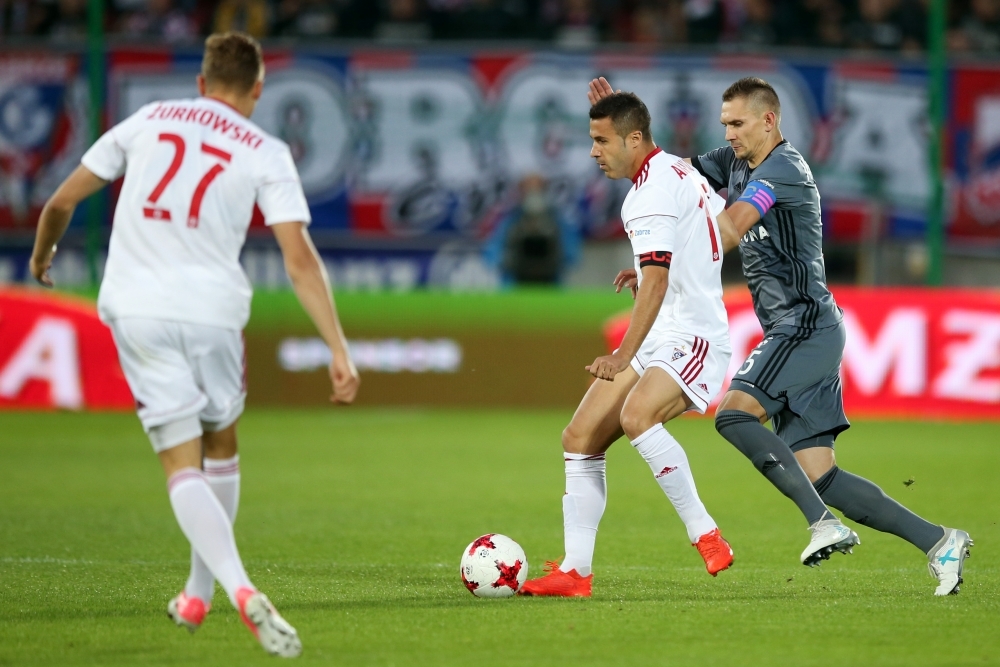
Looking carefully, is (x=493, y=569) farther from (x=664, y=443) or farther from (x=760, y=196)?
(x=760, y=196)

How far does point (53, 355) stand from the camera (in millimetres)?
14305

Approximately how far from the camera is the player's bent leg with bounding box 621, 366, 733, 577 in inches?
232

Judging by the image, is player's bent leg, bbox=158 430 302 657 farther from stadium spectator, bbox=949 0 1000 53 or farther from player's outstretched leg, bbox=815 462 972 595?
stadium spectator, bbox=949 0 1000 53

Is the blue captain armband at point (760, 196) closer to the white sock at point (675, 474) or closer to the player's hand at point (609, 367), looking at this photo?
the player's hand at point (609, 367)

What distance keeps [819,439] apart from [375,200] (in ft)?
35.2

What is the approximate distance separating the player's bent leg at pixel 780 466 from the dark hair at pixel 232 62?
247 cm

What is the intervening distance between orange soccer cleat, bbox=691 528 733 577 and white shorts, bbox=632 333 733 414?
0.53 meters

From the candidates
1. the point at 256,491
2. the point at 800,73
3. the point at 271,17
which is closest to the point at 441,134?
the point at 271,17

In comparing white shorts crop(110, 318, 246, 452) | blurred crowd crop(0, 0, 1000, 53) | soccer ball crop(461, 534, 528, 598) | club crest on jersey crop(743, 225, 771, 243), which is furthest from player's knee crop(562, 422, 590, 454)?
blurred crowd crop(0, 0, 1000, 53)

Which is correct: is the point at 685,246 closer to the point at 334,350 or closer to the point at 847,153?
the point at 334,350

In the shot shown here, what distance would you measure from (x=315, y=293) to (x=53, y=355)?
10226 mm

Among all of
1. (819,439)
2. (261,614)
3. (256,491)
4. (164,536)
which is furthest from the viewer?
(256,491)

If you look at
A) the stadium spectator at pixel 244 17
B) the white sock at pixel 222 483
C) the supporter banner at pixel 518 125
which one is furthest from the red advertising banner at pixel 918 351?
the white sock at pixel 222 483

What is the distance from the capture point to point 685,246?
19.6 feet
